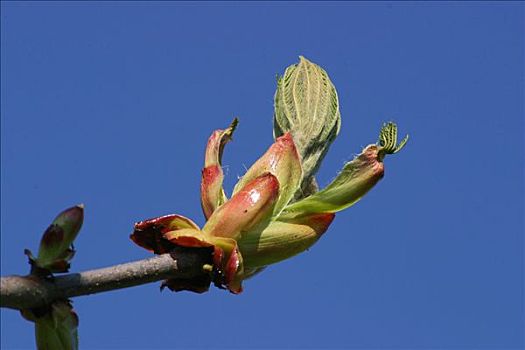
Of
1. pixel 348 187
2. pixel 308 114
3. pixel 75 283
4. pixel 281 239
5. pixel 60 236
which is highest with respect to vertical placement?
pixel 308 114

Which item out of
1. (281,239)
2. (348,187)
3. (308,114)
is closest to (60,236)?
(281,239)

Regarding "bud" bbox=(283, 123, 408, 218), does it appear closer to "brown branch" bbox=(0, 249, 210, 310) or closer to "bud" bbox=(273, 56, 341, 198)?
"bud" bbox=(273, 56, 341, 198)

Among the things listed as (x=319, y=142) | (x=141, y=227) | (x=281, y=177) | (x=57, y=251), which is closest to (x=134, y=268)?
(x=57, y=251)

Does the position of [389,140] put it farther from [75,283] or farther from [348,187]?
[75,283]

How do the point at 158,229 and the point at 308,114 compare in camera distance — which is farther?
the point at 308,114

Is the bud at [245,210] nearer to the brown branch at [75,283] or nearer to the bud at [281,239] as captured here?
the bud at [281,239]

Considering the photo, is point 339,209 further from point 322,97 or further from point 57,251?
point 57,251

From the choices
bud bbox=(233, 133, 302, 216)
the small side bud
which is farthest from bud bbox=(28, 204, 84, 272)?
bud bbox=(233, 133, 302, 216)
